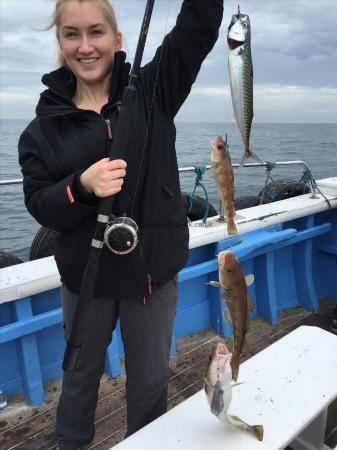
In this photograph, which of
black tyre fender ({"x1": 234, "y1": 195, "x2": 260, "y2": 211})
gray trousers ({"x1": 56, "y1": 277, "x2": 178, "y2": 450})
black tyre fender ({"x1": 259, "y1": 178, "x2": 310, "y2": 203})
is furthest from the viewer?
black tyre fender ({"x1": 234, "y1": 195, "x2": 260, "y2": 211})

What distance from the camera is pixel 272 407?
2.01 metres

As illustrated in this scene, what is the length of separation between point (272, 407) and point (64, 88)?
178 cm

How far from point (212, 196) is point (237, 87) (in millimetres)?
10221

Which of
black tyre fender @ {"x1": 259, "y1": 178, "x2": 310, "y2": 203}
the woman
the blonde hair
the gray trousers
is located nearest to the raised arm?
the woman

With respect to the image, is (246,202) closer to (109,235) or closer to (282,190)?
(282,190)

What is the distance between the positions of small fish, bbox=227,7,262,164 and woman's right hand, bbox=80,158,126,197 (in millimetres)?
470

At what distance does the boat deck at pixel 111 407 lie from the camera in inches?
106

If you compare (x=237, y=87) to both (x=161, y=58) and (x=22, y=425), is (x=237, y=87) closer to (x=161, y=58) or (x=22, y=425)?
(x=161, y=58)

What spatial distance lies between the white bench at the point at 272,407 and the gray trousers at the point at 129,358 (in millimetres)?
229

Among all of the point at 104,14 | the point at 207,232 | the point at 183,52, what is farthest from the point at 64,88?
the point at 207,232

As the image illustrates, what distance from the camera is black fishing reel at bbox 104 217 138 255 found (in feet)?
5.70

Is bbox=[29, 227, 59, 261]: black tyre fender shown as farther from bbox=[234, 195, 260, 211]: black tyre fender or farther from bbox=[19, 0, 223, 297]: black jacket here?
bbox=[234, 195, 260, 211]: black tyre fender

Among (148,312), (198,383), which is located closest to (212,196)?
(198,383)

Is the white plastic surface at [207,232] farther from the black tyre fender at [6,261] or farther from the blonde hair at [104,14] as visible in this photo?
the blonde hair at [104,14]
